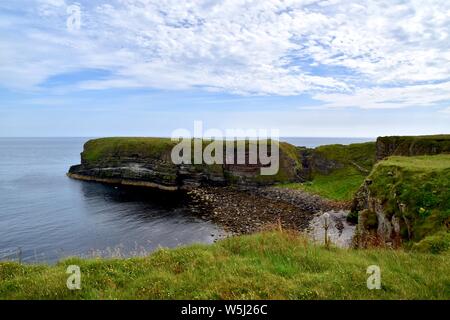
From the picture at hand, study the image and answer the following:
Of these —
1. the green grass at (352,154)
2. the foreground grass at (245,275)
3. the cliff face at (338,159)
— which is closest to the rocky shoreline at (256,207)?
the cliff face at (338,159)

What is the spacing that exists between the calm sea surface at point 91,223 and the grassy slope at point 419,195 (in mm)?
20910

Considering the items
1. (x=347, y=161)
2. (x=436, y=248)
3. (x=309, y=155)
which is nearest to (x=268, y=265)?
(x=436, y=248)

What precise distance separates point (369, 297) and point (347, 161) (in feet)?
258

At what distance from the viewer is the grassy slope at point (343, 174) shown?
67.9 meters

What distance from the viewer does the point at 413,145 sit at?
51.2m

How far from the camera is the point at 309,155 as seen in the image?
96.1 meters

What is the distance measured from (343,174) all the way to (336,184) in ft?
23.6

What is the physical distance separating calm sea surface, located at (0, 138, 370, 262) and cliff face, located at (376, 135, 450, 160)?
32973 mm

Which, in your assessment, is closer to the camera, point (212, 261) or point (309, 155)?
point (212, 261)

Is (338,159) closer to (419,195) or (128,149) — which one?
(128,149)

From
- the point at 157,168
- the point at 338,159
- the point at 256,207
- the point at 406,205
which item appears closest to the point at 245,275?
the point at 406,205

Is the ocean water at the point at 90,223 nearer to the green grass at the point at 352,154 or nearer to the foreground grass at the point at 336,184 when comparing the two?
the foreground grass at the point at 336,184

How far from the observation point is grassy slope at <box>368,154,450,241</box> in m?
17.9
